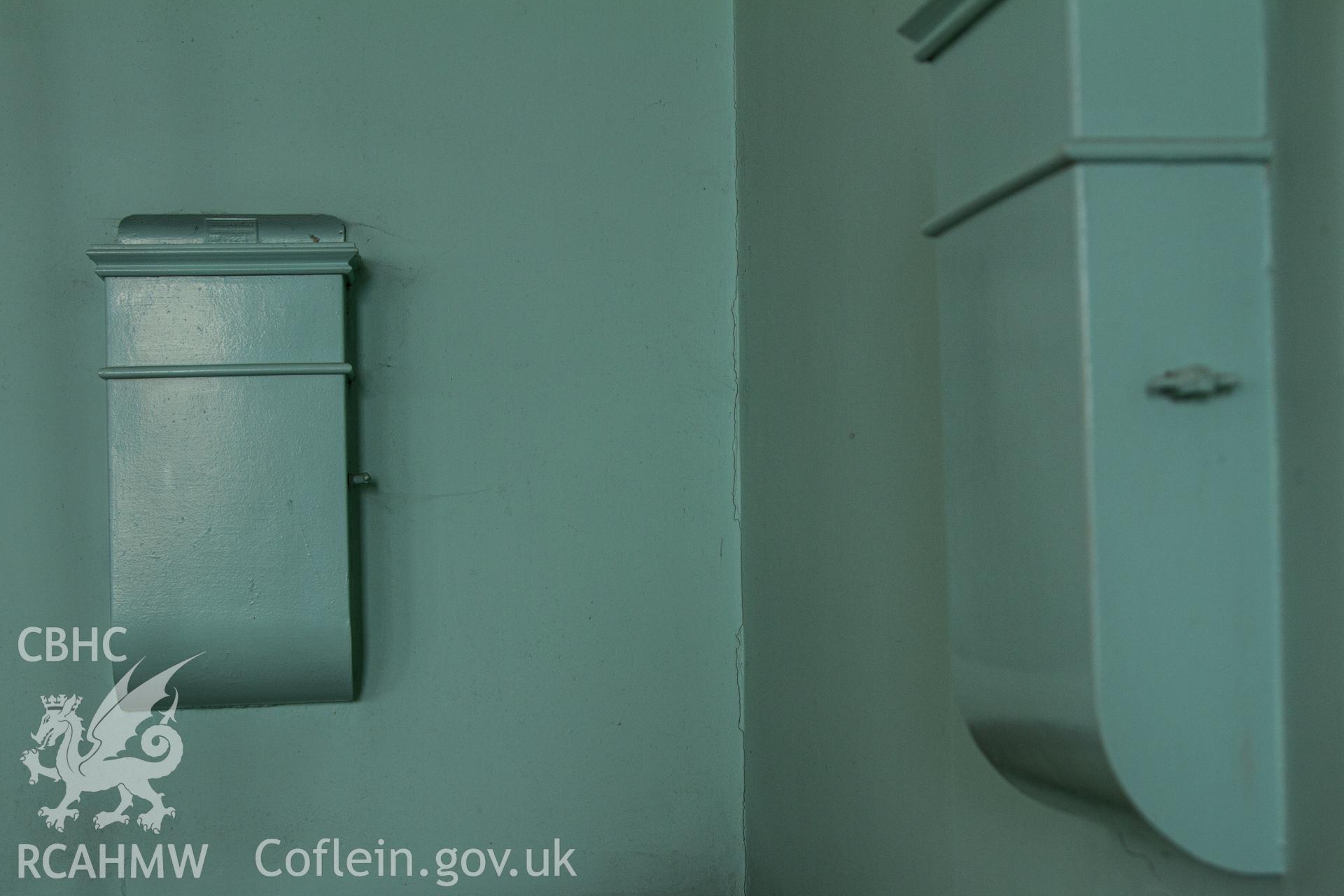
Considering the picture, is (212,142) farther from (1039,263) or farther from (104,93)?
(1039,263)

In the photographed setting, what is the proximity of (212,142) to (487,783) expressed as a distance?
3.79ft

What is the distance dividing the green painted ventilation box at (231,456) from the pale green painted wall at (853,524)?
67 cm

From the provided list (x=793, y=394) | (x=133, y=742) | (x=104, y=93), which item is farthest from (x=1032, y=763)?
(x=104, y=93)

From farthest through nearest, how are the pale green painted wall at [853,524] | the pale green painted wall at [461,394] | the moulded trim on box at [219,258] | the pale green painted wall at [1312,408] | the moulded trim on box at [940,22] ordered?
the pale green painted wall at [461,394] → the moulded trim on box at [219,258] → the pale green painted wall at [853,524] → the moulded trim on box at [940,22] → the pale green painted wall at [1312,408]

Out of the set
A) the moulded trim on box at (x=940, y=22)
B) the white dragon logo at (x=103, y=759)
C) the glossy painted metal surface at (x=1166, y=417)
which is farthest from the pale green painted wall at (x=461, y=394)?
the glossy painted metal surface at (x=1166, y=417)

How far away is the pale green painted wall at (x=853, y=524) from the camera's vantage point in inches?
38.9

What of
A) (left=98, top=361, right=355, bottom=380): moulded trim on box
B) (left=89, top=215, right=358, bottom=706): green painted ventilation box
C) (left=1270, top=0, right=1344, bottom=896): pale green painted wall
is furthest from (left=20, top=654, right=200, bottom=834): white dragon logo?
(left=1270, top=0, right=1344, bottom=896): pale green painted wall

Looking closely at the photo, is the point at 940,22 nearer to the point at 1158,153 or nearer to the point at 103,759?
the point at 1158,153

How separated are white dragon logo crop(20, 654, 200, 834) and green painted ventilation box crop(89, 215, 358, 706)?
13cm

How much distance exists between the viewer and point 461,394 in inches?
71.1

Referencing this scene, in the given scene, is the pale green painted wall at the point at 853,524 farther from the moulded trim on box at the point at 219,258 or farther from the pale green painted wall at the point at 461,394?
the moulded trim on box at the point at 219,258

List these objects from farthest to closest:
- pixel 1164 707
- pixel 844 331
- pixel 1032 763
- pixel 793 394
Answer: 1. pixel 793 394
2. pixel 844 331
3. pixel 1032 763
4. pixel 1164 707

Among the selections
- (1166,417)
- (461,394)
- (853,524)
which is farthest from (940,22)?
(461,394)

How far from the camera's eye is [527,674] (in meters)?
1.80
